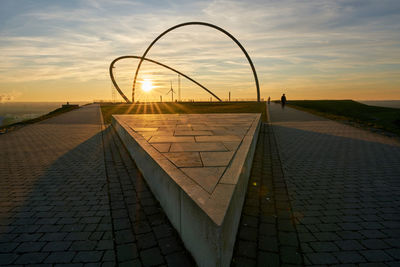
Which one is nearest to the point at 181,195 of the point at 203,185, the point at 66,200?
the point at 203,185

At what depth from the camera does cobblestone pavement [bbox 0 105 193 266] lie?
2.67 m

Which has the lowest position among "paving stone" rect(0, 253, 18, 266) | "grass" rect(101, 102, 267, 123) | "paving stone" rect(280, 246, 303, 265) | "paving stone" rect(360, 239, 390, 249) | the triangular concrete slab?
"paving stone" rect(0, 253, 18, 266)

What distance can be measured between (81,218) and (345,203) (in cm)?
380

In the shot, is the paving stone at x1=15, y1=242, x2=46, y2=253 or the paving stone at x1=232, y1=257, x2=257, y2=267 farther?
the paving stone at x1=15, y1=242, x2=46, y2=253

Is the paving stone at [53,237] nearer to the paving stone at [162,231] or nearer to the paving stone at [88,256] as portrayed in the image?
the paving stone at [88,256]

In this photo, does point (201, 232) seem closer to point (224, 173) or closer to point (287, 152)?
point (224, 173)

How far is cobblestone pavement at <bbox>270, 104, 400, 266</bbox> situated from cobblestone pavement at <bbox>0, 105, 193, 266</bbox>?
1.60m

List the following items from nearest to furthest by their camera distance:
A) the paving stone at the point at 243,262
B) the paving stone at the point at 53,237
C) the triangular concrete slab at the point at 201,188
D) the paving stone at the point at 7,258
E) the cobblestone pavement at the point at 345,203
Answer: the triangular concrete slab at the point at 201,188, the paving stone at the point at 243,262, the paving stone at the point at 7,258, the cobblestone pavement at the point at 345,203, the paving stone at the point at 53,237

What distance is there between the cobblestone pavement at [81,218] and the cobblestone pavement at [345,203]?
62.9 inches

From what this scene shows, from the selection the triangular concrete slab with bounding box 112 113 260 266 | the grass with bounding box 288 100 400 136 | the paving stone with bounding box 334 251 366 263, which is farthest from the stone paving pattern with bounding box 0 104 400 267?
the grass with bounding box 288 100 400 136

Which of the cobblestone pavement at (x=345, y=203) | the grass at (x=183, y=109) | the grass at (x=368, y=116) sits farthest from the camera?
the grass at (x=183, y=109)

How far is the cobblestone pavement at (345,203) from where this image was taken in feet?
8.89

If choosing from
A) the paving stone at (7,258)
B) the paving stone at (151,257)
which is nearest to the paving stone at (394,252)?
the paving stone at (151,257)

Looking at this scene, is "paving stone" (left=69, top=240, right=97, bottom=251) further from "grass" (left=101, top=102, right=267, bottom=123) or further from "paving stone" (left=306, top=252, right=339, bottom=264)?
"grass" (left=101, top=102, right=267, bottom=123)
